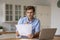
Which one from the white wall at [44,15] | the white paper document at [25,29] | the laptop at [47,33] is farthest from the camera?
the white wall at [44,15]

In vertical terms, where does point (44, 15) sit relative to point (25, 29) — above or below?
above

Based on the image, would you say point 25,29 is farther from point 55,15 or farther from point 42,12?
point 55,15

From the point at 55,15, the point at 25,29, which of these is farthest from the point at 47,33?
the point at 55,15

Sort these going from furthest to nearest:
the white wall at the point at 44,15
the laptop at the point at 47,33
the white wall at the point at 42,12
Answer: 1. the white wall at the point at 44,15
2. the white wall at the point at 42,12
3. the laptop at the point at 47,33

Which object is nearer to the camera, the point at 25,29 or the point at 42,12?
the point at 25,29

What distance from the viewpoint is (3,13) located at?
257 inches

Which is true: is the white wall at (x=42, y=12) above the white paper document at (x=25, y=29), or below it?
above

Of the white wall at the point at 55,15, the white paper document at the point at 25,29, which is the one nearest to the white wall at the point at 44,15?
the white wall at the point at 55,15

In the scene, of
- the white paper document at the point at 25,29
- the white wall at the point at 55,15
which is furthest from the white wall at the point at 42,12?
the white paper document at the point at 25,29

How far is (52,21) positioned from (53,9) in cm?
55

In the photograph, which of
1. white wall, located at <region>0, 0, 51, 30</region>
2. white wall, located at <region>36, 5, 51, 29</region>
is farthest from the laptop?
white wall, located at <region>36, 5, 51, 29</region>

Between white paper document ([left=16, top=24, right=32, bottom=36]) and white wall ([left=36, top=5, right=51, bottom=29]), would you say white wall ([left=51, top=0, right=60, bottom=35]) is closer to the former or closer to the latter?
white wall ([left=36, top=5, right=51, bottom=29])

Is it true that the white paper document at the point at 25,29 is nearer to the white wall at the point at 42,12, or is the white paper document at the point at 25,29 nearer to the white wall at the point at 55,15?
the white wall at the point at 42,12

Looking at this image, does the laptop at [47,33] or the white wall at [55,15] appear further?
the white wall at [55,15]
